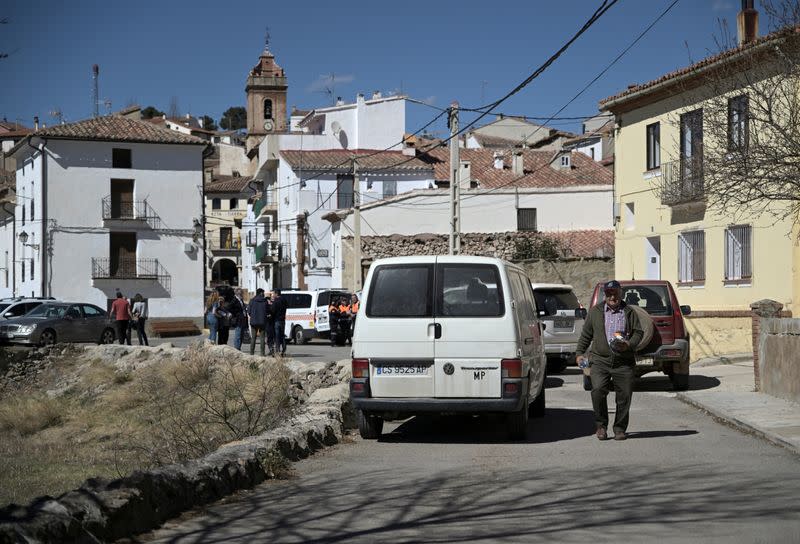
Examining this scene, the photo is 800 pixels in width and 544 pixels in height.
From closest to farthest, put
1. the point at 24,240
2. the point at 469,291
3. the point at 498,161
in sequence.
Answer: the point at 469,291 → the point at 24,240 → the point at 498,161

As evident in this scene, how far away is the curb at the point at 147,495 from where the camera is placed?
6160 millimetres

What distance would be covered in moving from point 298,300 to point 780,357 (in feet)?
80.8

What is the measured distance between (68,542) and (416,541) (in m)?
2.26

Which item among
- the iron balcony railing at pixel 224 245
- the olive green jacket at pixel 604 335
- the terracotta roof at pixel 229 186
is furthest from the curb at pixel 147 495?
the iron balcony railing at pixel 224 245

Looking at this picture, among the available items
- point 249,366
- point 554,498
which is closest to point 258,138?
point 249,366

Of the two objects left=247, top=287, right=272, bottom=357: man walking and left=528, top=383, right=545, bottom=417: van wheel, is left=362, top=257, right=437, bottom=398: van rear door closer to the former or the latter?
left=528, top=383, right=545, bottom=417: van wheel

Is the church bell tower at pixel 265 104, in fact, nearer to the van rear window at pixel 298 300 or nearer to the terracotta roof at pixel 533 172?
the terracotta roof at pixel 533 172

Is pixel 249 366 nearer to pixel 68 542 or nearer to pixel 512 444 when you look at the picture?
pixel 512 444

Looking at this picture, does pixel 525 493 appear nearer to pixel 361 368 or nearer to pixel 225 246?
pixel 361 368

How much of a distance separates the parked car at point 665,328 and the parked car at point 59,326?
76.1 feet

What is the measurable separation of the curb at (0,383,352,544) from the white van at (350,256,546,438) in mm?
1104

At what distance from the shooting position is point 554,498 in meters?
8.64

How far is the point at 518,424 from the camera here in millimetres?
12344

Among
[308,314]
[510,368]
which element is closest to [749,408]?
[510,368]
